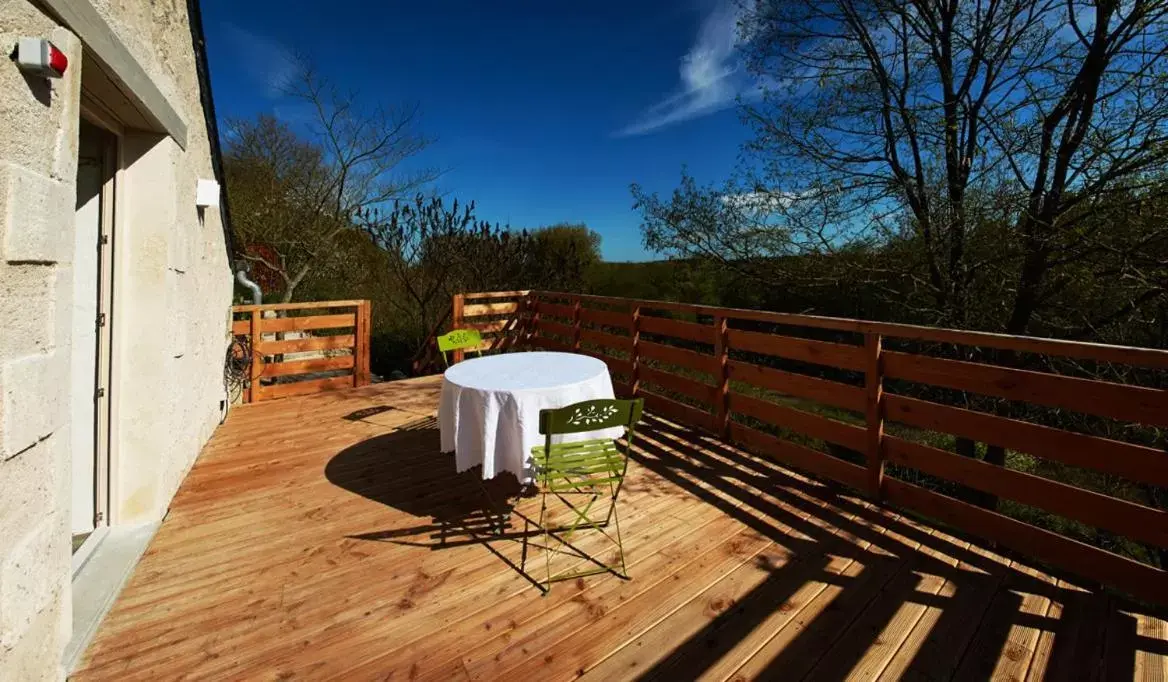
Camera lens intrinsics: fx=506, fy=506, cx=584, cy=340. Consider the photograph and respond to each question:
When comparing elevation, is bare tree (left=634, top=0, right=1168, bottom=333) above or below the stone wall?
above

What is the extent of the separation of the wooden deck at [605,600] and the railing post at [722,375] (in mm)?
852

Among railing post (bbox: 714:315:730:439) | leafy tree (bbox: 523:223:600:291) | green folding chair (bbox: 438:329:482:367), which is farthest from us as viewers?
leafy tree (bbox: 523:223:600:291)

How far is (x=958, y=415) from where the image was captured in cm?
267

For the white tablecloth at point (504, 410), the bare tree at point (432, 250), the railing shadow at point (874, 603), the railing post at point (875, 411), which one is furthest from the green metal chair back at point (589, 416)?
the bare tree at point (432, 250)

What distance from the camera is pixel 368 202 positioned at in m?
10.2

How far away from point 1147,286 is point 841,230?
2.47 m

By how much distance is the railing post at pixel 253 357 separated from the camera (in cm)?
514

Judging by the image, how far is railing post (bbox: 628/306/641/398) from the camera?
16.4 ft

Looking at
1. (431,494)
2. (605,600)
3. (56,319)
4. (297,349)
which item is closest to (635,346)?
(431,494)

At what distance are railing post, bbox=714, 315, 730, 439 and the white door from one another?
3773 millimetres

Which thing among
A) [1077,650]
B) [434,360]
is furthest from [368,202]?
[1077,650]

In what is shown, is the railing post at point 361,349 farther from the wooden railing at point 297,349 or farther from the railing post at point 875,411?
the railing post at point 875,411

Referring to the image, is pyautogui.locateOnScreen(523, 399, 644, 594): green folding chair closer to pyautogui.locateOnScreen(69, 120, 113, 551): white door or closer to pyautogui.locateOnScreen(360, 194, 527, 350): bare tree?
pyautogui.locateOnScreen(69, 120, 113, 551): white door

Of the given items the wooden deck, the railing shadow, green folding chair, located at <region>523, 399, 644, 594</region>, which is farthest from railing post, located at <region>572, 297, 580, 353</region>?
green folding chair, located at <region>523, 399, 644, 594</region>
